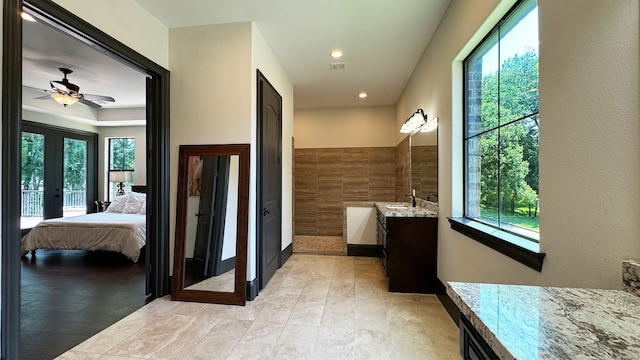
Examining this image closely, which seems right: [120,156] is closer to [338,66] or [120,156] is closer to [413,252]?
[338,66]

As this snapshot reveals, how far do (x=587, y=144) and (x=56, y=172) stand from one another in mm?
8536

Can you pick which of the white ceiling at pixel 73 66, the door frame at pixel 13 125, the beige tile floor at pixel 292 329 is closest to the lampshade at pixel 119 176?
the white ceiling at pixel 73 66

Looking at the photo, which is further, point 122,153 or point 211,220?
point 122,153

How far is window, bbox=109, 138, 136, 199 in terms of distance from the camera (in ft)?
22.5

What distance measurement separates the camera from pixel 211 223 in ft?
9.89

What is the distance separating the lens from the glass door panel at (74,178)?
20.7 feet

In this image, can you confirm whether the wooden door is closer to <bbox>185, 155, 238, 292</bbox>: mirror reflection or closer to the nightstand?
<bbox>185, 155, 238, 292</bbox>: mirror reflection

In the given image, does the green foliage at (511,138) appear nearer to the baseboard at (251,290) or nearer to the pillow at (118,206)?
the baseboard at (251,290)

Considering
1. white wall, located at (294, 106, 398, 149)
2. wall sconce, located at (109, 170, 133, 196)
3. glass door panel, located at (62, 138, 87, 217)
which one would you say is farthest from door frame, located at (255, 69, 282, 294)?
glass door panel, located at (62, 138, 87, 217)

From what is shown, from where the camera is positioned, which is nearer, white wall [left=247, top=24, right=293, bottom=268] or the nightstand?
white wall [left=247, top=24, right=293, bottom=268]

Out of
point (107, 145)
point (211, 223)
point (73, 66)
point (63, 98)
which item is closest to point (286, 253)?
point (211, 223)

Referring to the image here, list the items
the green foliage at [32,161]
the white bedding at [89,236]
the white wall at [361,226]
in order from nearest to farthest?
1. the white bedding at [89,236]
2. the white wall at [361,226]
3. the green foliage at [32,161]

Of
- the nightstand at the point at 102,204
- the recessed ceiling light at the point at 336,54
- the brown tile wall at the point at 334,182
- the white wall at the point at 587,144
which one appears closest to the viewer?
the white wall at the point at 587,144

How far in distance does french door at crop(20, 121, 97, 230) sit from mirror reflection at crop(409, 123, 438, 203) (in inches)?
291
